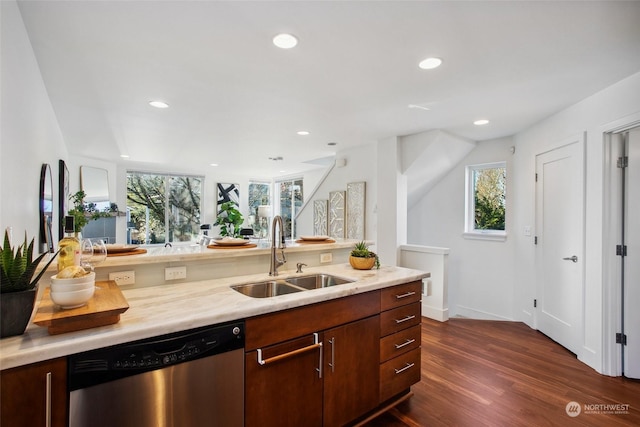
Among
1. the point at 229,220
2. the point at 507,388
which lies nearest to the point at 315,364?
the point at 507,388

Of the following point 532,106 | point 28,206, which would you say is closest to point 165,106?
point 28,206

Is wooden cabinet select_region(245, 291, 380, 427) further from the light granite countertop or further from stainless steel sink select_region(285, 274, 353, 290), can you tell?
stainless steel sink select_region(285, 274, 353, 290)

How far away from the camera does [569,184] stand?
121 inches

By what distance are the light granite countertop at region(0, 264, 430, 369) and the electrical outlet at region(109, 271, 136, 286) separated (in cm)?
6

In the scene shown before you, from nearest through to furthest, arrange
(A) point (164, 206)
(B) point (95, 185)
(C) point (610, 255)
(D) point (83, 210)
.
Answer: (C) point (610, 255)
(D) point (83, 210)
(B) point (95, 185)
(A) point (164, 206)

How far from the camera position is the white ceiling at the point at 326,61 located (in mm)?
1614

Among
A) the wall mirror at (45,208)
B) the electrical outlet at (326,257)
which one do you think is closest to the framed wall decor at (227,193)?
the wall mirror at (45,208)

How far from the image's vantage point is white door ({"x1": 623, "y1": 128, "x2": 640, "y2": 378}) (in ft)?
8.09

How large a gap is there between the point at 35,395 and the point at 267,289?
121 centimetres

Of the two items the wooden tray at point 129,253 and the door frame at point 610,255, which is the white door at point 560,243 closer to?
the door frame at point 610,255

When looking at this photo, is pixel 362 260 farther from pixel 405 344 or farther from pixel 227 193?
pixel 227 193

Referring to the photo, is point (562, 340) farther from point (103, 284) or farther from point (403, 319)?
point (103, 284)

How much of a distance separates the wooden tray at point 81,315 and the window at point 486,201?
4.51 metres

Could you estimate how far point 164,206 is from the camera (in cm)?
721
